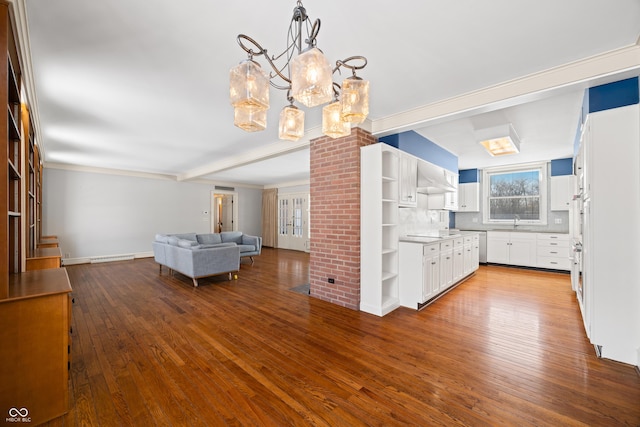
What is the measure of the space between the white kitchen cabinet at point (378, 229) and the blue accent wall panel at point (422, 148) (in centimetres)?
30

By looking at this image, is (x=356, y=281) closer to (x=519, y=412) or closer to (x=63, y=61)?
(x=519, y=412)

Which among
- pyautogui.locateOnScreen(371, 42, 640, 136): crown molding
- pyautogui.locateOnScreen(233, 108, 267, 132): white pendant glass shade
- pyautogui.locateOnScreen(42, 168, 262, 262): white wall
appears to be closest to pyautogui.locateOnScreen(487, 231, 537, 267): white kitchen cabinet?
pyautogui.locateOnScreen(371, 42, 640, 136): crown molding

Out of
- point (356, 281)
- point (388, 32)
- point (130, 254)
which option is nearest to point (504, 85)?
point (388, 32)

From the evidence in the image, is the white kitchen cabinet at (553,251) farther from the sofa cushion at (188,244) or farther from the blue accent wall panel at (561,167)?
the sofa cushion at (188,244)

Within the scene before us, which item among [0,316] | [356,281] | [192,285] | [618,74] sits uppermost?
[618,74]

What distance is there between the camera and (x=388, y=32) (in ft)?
5.98

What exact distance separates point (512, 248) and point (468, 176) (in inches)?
80.6

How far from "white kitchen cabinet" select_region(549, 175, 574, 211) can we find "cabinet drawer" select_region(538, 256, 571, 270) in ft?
3.66

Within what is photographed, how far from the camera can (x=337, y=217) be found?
356 centimetres

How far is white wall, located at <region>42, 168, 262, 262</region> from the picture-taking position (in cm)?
634

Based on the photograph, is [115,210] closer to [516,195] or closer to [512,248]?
[512,248]

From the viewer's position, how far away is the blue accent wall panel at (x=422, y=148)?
12.2ft

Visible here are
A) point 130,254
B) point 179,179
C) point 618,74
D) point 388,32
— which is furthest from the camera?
point 179,179

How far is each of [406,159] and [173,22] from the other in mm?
2982
